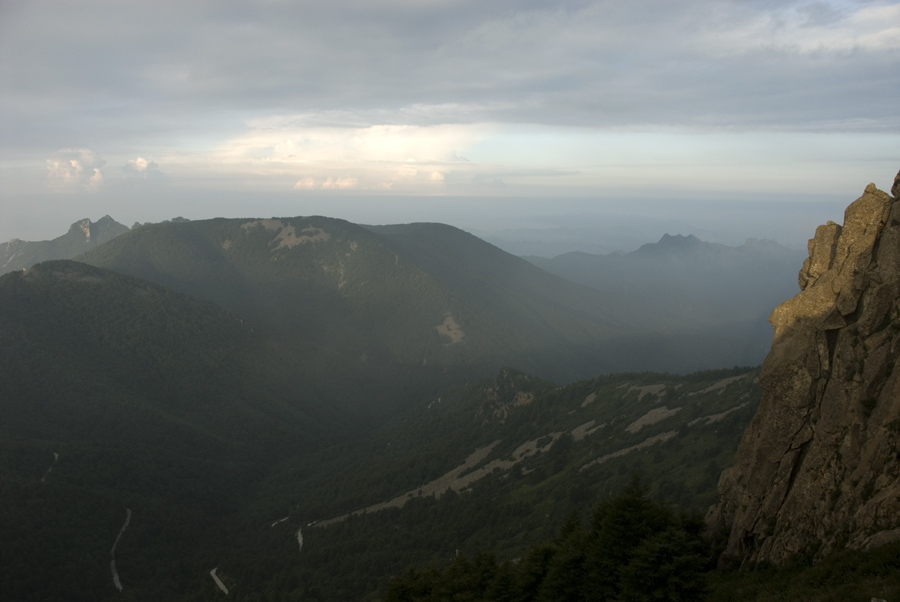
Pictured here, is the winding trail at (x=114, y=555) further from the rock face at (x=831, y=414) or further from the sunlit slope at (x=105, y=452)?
the rock face at (x=831, y=414)

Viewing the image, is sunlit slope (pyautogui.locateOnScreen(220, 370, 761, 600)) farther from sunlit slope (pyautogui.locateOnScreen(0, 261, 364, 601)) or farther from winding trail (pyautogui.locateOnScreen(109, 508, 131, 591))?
winding trail (pyautogui.locateOnScreen(109, 508, 131, 591))

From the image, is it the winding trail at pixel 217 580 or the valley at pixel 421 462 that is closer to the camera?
the valley at pixel 421 462

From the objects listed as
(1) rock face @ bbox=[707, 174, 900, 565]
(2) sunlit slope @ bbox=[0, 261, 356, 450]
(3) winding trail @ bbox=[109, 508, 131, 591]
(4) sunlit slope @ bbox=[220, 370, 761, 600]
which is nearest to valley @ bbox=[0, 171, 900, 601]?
(1) rock face @ bbox=[707, 174, 900, 565]

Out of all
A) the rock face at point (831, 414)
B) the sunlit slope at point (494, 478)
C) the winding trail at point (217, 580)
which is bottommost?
the winding trail at point (217, 580)

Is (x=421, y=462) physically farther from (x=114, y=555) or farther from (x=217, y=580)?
(x=114, y=555)

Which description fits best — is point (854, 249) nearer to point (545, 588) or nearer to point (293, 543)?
point (545, 588)

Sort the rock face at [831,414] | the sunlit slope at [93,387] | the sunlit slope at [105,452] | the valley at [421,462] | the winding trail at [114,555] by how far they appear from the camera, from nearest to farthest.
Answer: the rock face at [831,414] → the valley at [421,462] → the sunlit slope at [105,452] → the winding trail at [114,555] → the sunlit slope at [93,387]

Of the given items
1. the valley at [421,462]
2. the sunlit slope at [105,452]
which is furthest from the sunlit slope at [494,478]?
the sunlit slope at [105,452]

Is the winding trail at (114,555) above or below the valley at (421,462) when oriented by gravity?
below

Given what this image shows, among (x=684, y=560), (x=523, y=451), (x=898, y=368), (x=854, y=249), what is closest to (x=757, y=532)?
(x=684, y=560)
